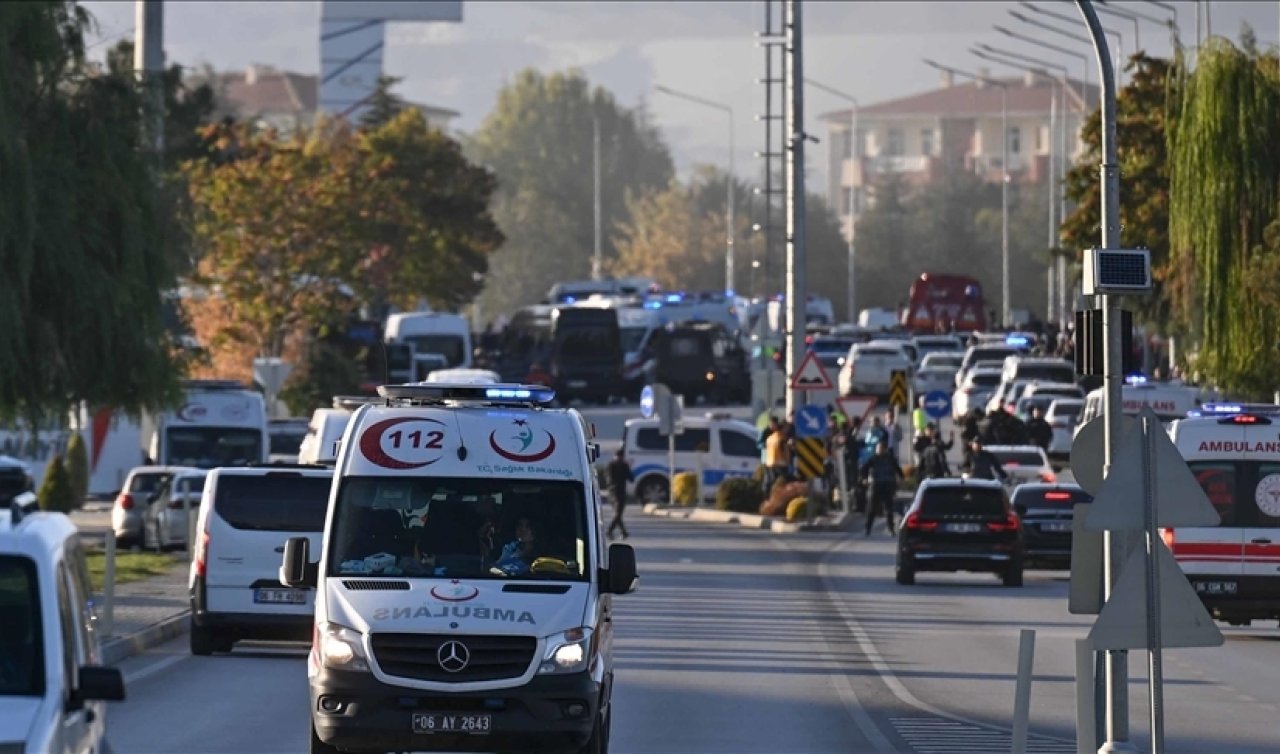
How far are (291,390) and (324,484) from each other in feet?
140

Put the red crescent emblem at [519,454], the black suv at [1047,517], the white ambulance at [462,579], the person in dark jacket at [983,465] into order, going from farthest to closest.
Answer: the person in dark jacket at [983,465], the black suv at [1047,517], the red crescent emblem at [519,454], the white ambulance at [462,579]

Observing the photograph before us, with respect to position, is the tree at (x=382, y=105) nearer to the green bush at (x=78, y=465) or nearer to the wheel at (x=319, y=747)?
the green bush at (x=78, y=465)

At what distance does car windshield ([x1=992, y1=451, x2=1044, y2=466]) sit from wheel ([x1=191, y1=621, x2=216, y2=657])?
23.7 metres

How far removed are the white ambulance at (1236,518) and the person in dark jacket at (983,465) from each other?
50.4 feet

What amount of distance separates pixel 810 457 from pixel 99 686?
1422 inches

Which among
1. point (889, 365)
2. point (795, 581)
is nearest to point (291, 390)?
point (889, 365)

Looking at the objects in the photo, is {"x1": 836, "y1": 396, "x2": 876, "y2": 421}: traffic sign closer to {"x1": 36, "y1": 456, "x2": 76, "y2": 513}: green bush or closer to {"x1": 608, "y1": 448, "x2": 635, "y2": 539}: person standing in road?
{"x1": 608, "y1": 448, "x2": 635, "y2": 539}: person standing in road

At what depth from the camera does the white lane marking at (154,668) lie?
2134 centimetres

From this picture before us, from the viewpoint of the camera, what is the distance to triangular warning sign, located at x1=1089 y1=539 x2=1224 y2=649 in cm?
1273

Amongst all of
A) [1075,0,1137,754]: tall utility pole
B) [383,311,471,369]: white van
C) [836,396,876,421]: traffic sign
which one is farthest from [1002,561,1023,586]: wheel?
[383,311,471,369]: white van

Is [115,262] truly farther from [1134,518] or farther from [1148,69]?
[1148,69]

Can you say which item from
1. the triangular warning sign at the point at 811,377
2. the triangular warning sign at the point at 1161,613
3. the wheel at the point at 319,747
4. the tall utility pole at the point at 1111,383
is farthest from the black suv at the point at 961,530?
the triangular warning sign at the point at 1161,613

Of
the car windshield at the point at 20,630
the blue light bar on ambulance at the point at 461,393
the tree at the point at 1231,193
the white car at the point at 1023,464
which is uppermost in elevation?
the tree at the point at 1231,193

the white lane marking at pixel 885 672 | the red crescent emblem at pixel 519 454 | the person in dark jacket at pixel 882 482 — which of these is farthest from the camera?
the person in dark jacket at pixel 882 482
